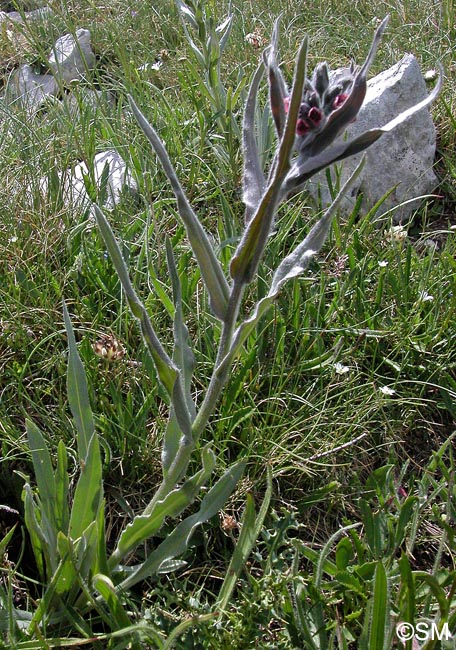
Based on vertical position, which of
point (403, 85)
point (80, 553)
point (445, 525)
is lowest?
point (445, 525)

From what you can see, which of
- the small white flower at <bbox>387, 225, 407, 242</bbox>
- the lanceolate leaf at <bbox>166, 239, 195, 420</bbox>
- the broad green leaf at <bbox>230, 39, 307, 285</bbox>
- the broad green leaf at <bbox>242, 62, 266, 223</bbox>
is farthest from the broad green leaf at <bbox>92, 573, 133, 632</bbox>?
the small white flower at <bbox>387, 225, 407, 242</bbox>

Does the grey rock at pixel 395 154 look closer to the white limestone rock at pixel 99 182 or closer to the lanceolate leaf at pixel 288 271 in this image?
the white limestone rock at pixel 99 182

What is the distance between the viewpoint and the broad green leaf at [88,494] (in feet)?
4.61

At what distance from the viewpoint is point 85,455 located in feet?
4.88

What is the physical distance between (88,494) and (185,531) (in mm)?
232

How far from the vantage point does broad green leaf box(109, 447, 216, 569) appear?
52.8 inches

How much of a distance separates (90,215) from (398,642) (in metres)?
1.73

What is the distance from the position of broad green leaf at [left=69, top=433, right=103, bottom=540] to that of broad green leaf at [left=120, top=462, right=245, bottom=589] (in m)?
0.16

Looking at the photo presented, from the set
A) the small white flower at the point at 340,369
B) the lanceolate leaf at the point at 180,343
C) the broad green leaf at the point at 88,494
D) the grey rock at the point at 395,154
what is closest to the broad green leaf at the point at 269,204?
the lanceolate leaf at the point at 180,343

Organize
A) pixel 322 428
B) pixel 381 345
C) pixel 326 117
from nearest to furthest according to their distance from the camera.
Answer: pixel 326 117
pixel 322 428
pixel 381 345

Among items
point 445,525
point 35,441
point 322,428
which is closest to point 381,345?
point 322,428

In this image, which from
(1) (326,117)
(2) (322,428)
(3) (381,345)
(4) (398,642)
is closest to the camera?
(1) (326,117)

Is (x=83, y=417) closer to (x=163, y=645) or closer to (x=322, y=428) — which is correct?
(x=163, y=645)

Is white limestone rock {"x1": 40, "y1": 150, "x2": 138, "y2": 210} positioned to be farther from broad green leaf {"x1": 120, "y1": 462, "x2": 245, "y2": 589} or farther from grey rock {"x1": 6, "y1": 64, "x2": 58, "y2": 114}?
broad green leaf {"x1": 120, "y1": 462, "x2": 245, "y2": 589}
